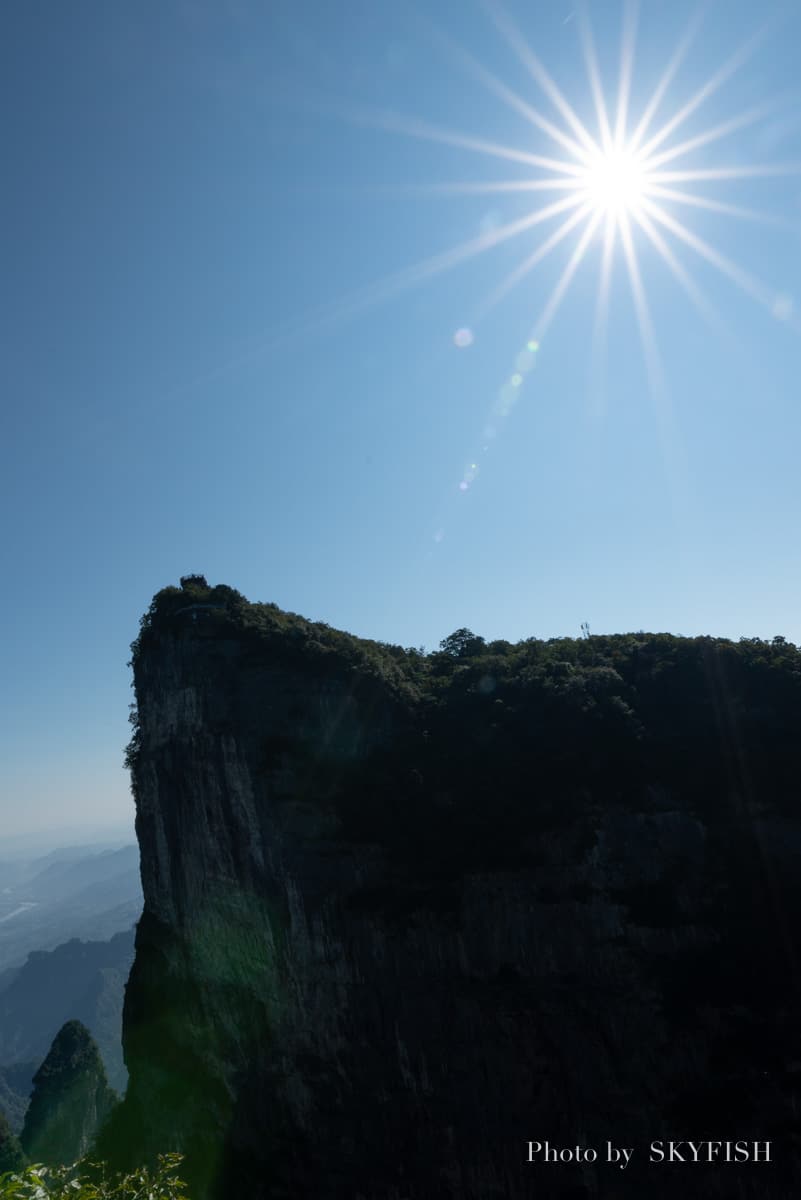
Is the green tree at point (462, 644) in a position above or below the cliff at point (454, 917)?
above

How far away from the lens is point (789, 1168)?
26438 millimetres

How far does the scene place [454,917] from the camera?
33.8 meters

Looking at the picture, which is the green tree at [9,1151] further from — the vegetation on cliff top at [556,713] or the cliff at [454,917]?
the vegetation on cliff top at [556,713]

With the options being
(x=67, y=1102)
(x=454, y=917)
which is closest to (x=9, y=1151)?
(x=67, y=1102)

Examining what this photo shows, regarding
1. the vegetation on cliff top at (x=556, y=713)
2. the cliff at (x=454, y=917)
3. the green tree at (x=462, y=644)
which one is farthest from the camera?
the green tree at (x=462, y=644)

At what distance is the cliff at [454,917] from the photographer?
2981 centimetres

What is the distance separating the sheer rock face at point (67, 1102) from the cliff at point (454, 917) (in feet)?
112

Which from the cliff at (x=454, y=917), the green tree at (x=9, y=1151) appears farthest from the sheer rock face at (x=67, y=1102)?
the cliff at (x=454, y=917)

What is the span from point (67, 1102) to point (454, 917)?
205 feet

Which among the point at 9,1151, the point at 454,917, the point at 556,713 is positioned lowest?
the point at 9,1151

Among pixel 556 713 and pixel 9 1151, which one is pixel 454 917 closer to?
pixel 556 713

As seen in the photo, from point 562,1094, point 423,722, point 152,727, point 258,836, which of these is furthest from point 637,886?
→ point 152,727

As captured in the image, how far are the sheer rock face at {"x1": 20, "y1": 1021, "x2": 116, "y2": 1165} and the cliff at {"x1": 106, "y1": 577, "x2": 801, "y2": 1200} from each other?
1345 inches

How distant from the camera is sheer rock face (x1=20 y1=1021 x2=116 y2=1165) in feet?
218
